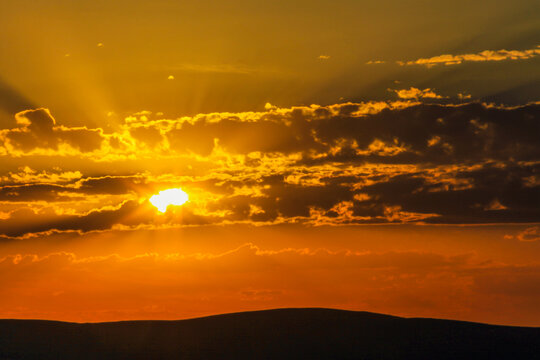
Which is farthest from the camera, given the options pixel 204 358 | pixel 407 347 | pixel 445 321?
pixel 445 321

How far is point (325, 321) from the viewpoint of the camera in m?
148

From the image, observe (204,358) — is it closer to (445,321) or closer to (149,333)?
(149,333)

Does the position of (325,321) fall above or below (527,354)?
above

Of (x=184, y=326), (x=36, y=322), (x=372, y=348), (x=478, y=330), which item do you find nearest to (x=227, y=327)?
(x=184, y=326)

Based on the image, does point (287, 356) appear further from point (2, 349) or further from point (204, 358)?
point (2, 349)

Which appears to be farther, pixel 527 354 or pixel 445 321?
pixel 445 321

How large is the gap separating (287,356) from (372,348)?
1721 cm

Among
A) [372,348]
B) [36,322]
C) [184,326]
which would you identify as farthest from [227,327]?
[36,322]

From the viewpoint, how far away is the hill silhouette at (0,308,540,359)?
13025 centimetres

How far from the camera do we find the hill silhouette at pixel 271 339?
130 m

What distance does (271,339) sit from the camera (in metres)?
138

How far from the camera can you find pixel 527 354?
129875 mm

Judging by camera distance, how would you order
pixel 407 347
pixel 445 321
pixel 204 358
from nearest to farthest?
pixel 204 358 < pixel 407 347 < pixel 445 321

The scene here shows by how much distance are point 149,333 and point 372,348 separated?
151 feet
